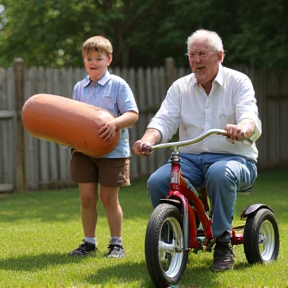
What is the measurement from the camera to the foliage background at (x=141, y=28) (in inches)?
523

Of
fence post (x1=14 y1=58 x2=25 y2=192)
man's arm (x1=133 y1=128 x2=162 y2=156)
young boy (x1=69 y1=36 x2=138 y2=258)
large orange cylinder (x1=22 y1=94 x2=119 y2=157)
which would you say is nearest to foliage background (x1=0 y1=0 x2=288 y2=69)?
fence post (x1=14 y1=58 x2=25 y2=192)

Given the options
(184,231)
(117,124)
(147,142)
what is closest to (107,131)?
(117,124)

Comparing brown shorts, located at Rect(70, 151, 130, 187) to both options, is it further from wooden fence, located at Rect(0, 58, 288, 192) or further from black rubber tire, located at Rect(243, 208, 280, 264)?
wooden fence, located at Rect(0, 58, 288, 192)

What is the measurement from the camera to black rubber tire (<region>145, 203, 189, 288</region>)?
15.6 ft

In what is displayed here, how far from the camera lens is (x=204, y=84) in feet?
18.3

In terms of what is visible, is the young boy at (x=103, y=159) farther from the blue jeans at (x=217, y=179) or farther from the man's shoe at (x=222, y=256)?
the man's shoe at (x=222, y=256)

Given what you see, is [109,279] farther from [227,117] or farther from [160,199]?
[227,117]

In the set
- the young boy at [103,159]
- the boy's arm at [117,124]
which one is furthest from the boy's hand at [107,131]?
the young boy at [103,159]

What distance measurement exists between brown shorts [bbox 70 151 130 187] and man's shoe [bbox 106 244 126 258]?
473 mm

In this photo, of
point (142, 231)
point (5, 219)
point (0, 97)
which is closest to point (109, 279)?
point (142, 231)

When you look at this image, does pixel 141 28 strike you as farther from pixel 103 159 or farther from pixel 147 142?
pixel 147 142

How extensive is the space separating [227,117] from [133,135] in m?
7.48

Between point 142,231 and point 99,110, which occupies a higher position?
point 99,110

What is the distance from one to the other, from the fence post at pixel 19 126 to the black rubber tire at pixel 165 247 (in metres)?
7.25
